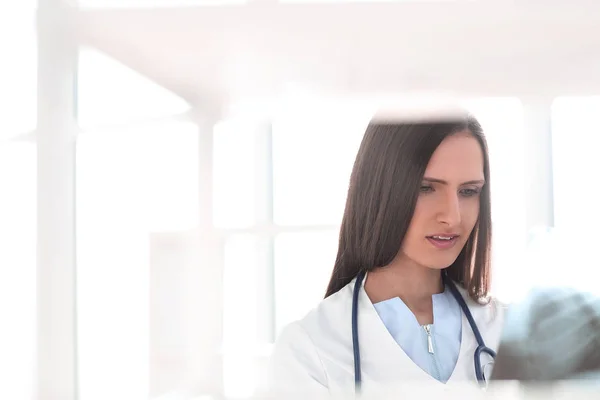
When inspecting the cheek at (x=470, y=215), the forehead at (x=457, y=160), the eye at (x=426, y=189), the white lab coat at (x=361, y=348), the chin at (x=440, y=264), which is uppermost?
the forehead at (x=457, y=160)

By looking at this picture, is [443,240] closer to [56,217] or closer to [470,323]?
[470,323]

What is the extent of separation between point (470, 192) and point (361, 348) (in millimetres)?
160

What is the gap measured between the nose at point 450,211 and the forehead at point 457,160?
18 millimetres

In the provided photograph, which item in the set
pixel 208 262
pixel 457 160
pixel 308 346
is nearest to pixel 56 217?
pixel 208 262

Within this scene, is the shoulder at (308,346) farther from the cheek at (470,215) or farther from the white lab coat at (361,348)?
the cheek at (470,215)

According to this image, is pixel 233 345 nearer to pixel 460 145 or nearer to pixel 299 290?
pixel 299 290

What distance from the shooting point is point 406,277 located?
500 mm

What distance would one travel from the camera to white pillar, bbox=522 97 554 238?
1.60 feet

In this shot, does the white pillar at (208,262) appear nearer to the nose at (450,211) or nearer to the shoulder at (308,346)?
the shoulder at (308,346)

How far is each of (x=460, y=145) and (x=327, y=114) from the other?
0.11m

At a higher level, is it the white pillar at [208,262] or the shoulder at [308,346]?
the white pillar at [208,262]

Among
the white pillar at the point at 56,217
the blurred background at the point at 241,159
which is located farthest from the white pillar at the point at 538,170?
the white pillar at the point at 56,217

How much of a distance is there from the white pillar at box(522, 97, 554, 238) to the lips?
6 cm

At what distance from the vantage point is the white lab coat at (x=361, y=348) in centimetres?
50
